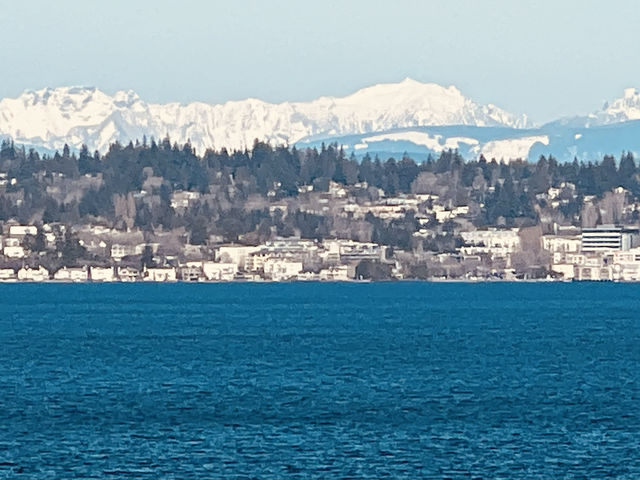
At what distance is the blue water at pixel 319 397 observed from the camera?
47375 mm

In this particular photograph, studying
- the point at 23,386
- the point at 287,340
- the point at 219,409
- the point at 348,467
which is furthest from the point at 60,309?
the point at 348,467

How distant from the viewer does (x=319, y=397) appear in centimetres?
6219

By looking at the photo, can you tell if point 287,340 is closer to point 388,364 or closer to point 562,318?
point 388,364

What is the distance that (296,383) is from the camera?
6744cm

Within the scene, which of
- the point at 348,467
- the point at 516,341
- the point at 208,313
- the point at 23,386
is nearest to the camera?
the point at 348,467

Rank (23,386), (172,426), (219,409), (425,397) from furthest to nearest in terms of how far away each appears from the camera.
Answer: (23,386)
(425,397)
(219,409)
(172,426)

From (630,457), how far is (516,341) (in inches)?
1799

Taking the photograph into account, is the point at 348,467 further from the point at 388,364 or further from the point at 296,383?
the point at 388,364

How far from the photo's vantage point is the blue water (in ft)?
155

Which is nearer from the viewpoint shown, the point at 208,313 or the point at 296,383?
the point at 296,383

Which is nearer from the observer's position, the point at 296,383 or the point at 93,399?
the point at 93,399

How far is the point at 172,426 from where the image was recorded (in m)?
53.8

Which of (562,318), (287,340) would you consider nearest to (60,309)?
(562,318)

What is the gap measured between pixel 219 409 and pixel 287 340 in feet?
118
